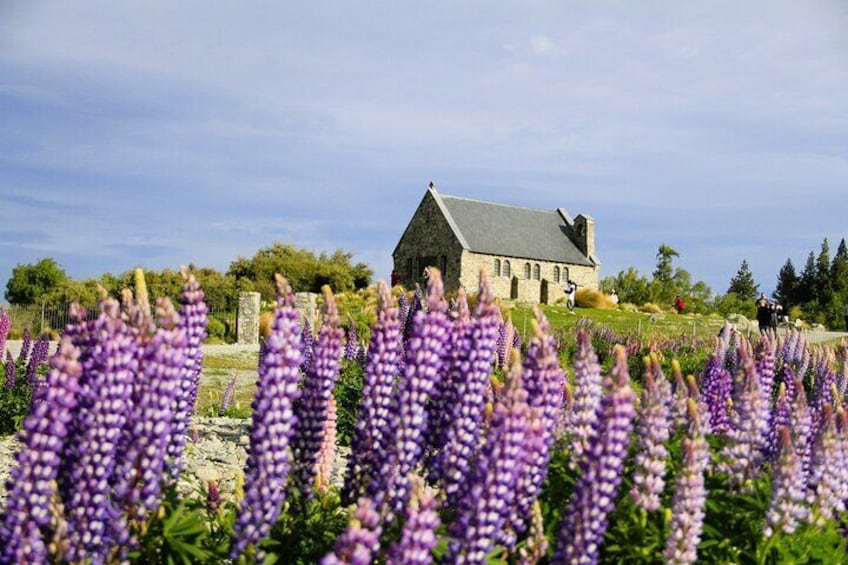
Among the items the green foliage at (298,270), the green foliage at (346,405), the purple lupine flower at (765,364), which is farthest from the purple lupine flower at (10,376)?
the green foliage at (298,270)

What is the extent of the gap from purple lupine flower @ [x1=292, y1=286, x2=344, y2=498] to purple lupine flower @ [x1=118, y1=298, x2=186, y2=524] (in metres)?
0.74

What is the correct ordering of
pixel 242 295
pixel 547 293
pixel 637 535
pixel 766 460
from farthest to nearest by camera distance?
pixel 547 293, pixel 242 295, pixel 766 460, pixel 637 535

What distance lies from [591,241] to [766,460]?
67.0m

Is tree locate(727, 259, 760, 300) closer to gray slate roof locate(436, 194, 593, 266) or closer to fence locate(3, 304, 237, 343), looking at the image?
gray slate roof locate(436, 194, 593, 266)

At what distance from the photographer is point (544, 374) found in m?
3.66

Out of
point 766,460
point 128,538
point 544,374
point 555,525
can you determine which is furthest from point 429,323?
point 766,460

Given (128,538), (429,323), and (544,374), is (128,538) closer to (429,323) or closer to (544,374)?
(429,323)

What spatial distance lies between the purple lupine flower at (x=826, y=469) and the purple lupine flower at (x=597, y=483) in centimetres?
154

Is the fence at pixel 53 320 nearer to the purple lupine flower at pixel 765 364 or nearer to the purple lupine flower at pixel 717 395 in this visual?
the purple lupine flower at pixel 717 395

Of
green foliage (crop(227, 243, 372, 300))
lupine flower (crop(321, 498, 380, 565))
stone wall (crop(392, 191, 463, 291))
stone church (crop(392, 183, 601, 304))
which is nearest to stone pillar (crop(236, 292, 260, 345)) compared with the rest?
green foliage (crop(227, 243, 372, 300))

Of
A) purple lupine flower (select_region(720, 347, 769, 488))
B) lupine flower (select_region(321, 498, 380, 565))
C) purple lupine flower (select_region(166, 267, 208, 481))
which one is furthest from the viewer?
purple lupine flower (select_region(720, 347, 769, 488))

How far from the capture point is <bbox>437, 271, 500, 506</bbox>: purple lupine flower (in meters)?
3.63

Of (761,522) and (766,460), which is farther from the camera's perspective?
(766,460)

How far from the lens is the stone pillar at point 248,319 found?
32688 mm
